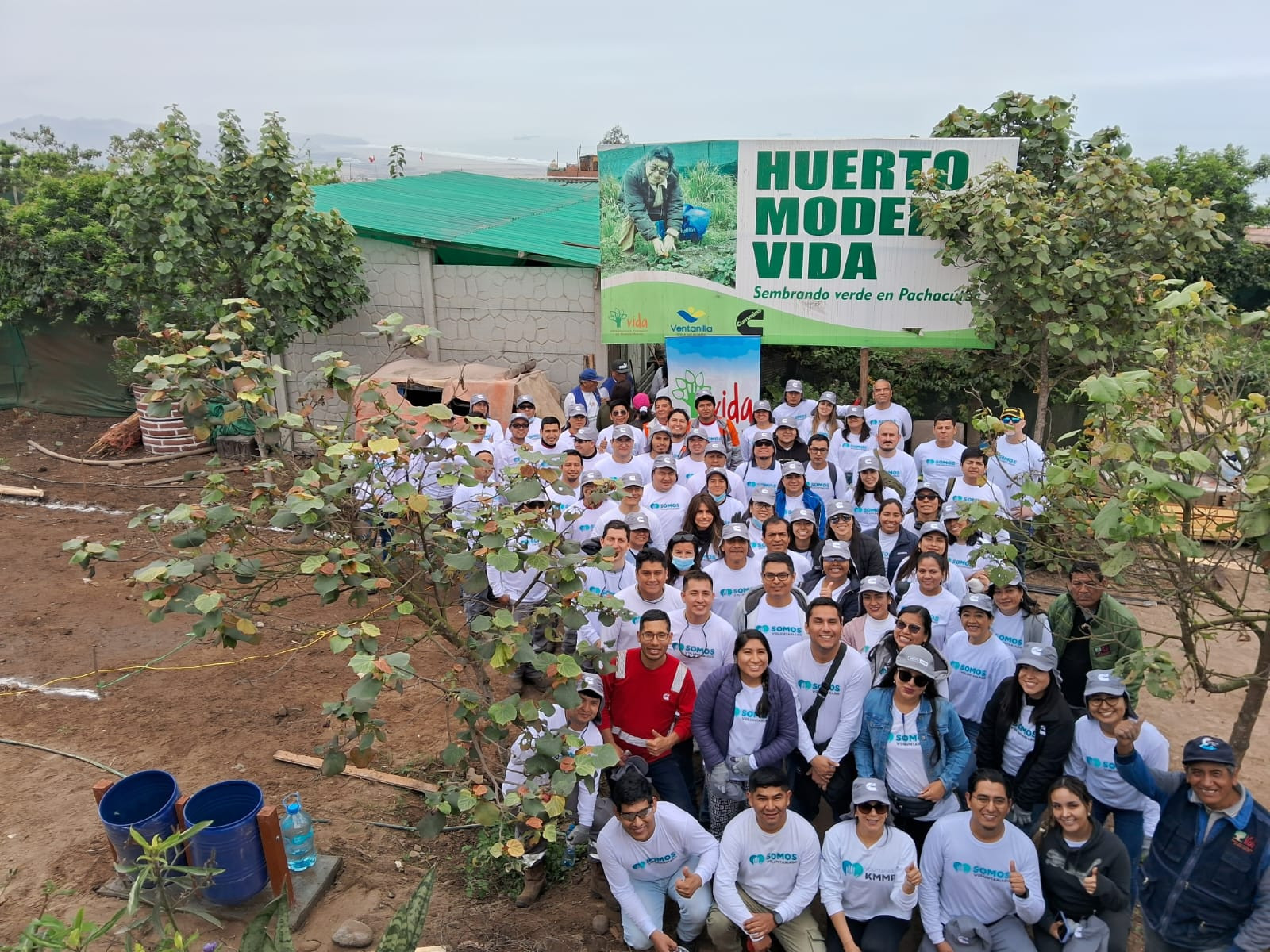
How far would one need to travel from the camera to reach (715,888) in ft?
14.7

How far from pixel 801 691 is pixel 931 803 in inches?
34.6

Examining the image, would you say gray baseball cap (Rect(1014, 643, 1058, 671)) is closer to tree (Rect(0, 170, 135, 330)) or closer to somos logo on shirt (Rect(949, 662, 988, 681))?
somos logo on shirt (Rect(949, 662, 988, 681))

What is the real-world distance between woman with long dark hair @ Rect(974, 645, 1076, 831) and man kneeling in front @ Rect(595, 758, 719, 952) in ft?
5.29

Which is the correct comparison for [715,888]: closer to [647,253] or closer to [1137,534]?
[1137,534]

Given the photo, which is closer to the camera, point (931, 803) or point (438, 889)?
point (931, 803)

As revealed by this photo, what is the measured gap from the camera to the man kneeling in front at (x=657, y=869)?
4.46 m

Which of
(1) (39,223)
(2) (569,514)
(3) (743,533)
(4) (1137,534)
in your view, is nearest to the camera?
(4) (1137,534)

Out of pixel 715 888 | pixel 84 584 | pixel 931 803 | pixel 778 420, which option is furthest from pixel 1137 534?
pixel 84 584

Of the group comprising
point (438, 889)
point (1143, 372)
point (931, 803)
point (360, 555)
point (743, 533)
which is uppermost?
point (1143, 372)

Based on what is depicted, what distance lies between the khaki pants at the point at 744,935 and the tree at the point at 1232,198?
59.1 feet

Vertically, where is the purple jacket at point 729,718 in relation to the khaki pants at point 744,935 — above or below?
above

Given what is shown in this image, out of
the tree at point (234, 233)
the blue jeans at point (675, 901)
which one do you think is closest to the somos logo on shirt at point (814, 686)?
the blue jeans at point (675, 901)

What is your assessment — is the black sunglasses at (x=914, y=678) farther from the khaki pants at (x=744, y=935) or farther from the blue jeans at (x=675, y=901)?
the blue jeans at (x=675, y=901)

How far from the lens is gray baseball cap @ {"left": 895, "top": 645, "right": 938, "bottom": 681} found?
4466mm
